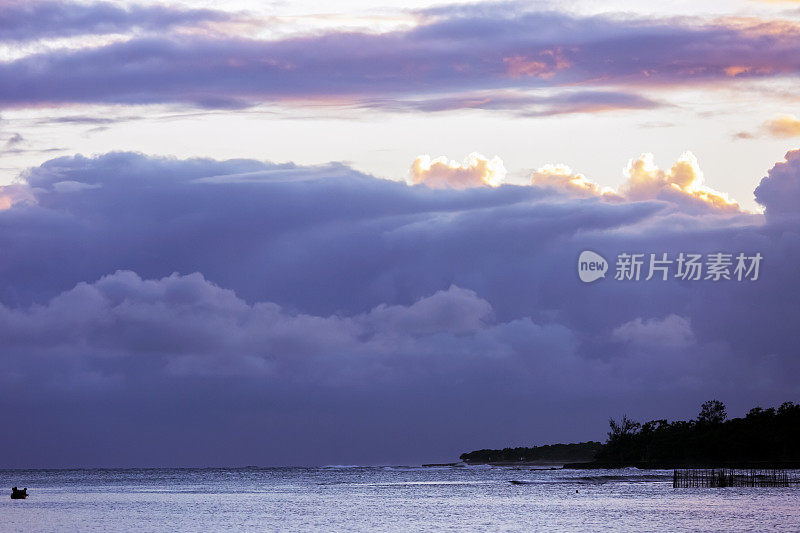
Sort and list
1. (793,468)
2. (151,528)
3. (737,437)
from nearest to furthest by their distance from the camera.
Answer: (151,528), (793,468), (737,437)

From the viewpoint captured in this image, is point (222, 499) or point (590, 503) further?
point (222, 499)

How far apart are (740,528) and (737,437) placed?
429 ft

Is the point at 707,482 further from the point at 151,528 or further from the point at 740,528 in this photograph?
the point at 151,528

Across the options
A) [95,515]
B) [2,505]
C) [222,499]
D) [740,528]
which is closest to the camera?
[740,528]

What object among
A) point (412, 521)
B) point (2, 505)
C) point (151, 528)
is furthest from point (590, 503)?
point (2, 505)

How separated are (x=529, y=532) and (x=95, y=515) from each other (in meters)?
44.5

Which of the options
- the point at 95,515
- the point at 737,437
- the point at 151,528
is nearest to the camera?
the point at 151,528

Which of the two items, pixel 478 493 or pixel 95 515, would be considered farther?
pixel 478 493

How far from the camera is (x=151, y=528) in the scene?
78.9 meters

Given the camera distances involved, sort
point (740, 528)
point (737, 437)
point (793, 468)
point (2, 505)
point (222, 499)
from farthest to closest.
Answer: point (737, 437)
point (793, 468)
point (222, 499)
point (2, 505)
point (740, 528)

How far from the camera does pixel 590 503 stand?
98875 millimetres

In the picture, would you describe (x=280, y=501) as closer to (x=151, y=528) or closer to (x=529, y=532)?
(x=151, y=528)

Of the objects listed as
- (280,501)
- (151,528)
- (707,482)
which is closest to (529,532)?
(151,528)

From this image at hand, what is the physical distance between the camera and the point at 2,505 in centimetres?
11550
